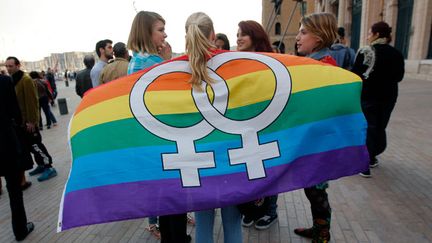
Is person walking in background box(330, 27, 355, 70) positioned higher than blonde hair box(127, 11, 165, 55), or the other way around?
blonde hair box(127, 11, 165, 55)

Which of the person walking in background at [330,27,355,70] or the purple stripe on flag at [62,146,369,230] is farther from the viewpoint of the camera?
the person walking in background at [330,27,355,70]

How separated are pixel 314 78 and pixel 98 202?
63.4 inches

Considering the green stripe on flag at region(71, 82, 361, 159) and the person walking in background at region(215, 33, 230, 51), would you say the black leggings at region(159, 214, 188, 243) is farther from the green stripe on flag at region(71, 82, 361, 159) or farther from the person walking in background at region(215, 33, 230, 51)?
the person walking in background at region(215, 33, 230, 51)

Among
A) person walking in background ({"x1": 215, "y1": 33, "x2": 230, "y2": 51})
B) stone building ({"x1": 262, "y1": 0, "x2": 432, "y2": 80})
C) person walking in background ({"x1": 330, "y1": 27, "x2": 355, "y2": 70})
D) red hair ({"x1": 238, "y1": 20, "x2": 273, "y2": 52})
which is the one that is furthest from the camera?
stone building ({"x1": 262, "y1": 0, "x2": 432, "y2": 80})

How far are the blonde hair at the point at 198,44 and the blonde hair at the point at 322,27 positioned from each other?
103cm

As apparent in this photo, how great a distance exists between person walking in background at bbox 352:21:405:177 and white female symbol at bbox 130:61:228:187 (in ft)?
9.07

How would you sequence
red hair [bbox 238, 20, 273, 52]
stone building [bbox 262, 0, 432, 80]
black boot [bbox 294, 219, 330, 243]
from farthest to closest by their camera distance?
stone building [bbox 262, 0, 432, 80] → red hair [bbox 238, 20, 273, 52] → black boot [bbox 294, 219, 330, 243]

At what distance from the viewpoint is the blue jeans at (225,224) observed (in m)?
1.98

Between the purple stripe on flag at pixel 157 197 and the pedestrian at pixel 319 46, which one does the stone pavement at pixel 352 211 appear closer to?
the pedestrian at pixel 319 46

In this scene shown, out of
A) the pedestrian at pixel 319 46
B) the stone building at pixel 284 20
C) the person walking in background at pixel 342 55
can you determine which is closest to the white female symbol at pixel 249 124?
the pedestrian at pixel 319 46

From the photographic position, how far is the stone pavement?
2.96 m

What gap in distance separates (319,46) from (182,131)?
1418mm

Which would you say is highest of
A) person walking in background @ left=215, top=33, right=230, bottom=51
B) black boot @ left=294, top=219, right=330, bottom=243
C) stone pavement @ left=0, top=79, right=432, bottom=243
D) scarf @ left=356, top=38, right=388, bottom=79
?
person walking in background @ left=215, top=33, right=230, bottom=51

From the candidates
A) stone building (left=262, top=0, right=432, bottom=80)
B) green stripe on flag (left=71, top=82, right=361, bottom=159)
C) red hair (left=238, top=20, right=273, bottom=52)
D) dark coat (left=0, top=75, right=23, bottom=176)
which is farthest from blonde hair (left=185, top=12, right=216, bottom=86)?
stone building (left=262, top=0, right=432, bottom=80)
